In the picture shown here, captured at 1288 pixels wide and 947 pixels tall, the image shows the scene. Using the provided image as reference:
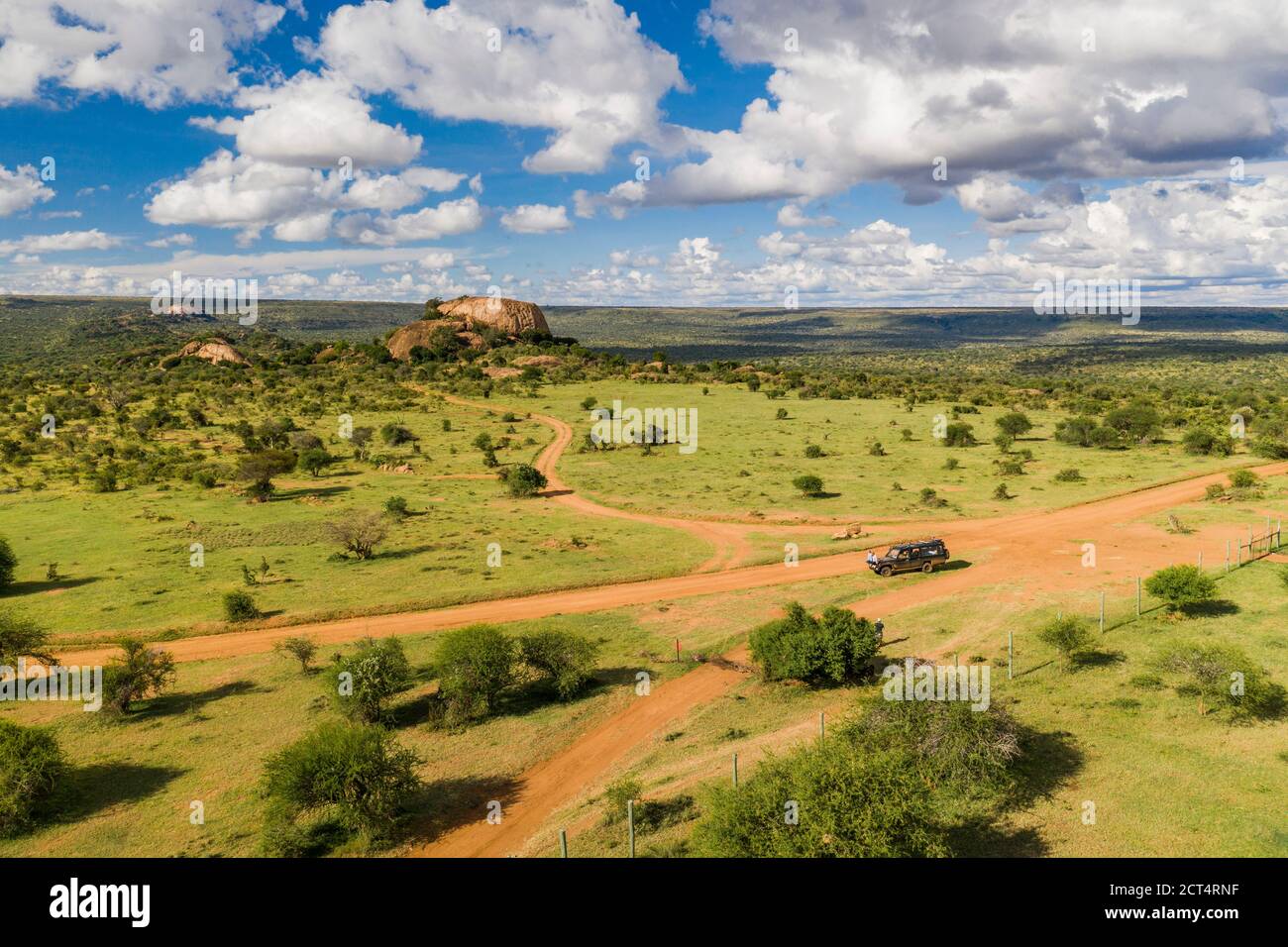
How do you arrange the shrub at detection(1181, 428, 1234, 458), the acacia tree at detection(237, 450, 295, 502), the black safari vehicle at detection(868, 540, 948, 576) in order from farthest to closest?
the shrub at detection(1181, 428, 1234, 458) < the acacia tree at detection(237, 450, 295, 502) < the black safari vehicle at detection(868, 540, 948, 576)

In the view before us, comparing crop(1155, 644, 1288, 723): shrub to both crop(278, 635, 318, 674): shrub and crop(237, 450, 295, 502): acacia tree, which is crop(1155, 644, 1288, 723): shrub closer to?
crop(278, 635, 318, 674): shrub

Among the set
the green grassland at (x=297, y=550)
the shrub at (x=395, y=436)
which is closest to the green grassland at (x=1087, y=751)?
the green grassland at (x=297, y=550)

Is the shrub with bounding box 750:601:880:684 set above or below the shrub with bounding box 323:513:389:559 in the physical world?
below

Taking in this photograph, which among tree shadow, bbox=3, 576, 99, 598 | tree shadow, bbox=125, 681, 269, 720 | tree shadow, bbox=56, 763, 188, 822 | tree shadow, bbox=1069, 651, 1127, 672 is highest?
tree shadow, bbox=3, 576, 99, 598

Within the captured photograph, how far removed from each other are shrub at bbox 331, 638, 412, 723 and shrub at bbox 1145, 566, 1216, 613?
33788mm

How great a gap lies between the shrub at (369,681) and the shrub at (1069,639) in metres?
25.9

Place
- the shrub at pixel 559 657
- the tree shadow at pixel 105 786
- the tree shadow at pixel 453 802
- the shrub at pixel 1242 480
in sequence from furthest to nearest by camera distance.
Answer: the shrub at pixel 1242 480 < the shrub at pixel 559 657 < the tree shadow at pixel 105 786 < the tree shadow at pixel 453 802

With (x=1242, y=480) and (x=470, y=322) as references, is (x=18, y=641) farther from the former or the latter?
(x=470, y=322)

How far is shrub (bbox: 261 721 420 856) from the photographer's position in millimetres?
19688

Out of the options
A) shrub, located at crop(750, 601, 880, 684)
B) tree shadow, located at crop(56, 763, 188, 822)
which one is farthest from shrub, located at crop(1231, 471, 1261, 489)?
tree shadow, located at crop(56, 763, 188, 822)

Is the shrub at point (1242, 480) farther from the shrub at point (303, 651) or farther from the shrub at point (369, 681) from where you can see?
the shrub at point (303, 651)

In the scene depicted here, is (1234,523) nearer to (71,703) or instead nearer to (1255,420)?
(1255,420)

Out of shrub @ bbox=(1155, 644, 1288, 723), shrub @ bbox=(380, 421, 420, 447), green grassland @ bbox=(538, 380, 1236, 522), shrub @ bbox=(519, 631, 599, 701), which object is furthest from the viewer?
shrub @ bbox=(380, 421, 420, 447)

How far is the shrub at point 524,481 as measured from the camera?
63625 mm
